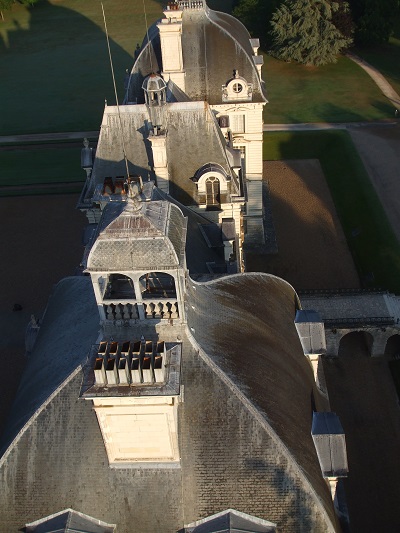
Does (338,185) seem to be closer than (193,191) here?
No

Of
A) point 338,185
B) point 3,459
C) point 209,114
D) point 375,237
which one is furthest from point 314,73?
point 3,459

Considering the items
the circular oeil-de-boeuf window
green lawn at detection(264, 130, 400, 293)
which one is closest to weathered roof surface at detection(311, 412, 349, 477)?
green lawn at detection(264, 130, 400, 293)

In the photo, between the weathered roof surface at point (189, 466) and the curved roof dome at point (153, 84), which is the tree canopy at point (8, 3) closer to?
the curved roof dome at point (153, 84)

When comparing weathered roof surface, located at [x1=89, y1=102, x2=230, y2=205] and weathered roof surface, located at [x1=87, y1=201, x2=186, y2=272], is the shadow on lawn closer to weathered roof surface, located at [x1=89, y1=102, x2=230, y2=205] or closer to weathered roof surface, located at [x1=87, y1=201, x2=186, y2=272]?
weathered roof surface, located at [x1=89, y1=102, x2=230, y2=205]

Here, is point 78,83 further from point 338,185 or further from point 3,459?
point 3,459

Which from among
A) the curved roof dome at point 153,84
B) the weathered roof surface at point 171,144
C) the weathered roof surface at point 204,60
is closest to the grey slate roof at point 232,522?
the weathered roof surface at point 171,144

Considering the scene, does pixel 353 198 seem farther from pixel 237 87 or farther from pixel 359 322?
pixel 359 322
